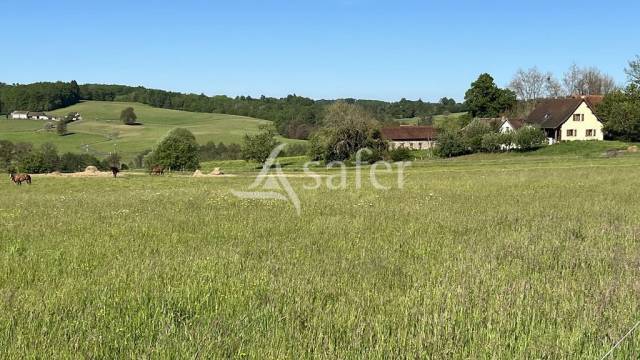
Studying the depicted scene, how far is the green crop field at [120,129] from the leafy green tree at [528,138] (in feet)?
169

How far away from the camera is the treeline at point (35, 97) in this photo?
166 m

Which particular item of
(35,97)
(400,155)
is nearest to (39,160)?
(400,155)

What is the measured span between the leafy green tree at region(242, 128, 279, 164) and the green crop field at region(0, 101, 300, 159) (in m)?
21.9

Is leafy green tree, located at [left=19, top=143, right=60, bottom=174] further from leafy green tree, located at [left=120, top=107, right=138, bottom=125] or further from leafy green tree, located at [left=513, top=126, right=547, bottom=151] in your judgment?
leafy green tree, located at [left=513, top=126, right=547, bottom=151]

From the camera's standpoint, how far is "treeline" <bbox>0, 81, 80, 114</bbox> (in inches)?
6545

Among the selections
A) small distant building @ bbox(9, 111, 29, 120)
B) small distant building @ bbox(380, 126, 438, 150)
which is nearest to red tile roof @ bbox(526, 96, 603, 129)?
small distant building @ bbox(380, 126, 438, 150)

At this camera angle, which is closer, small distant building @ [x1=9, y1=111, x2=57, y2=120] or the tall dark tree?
the tall dark tree

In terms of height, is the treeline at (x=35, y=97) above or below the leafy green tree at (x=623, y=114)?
above

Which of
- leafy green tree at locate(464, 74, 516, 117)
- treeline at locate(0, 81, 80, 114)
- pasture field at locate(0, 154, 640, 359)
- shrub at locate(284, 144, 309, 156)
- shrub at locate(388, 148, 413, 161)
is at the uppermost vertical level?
treeline at locate(0, 81, 80, 114)

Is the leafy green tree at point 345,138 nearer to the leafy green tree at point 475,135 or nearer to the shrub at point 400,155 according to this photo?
the shrub at point 400,155

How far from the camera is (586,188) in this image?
24.1 meters

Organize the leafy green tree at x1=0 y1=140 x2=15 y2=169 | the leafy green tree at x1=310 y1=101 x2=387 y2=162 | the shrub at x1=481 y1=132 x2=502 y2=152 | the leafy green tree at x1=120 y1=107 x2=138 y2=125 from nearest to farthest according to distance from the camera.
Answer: the shrub at x1=481 y1=132 x2=502 y2=152 < the leafy green tree at x1=310 y1=101 x2=387 y2=162 < the leafy green tree at x1=0 y1=140 x2=15 y2=169 < the leafy green tree at x1=120 y1=107 x2=138 y2=125

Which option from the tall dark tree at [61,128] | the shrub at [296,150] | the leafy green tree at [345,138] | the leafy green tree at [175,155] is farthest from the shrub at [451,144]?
the tall dark tree at [61,128]

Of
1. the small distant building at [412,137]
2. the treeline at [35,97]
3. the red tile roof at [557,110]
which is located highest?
the treeline at [35,97]
